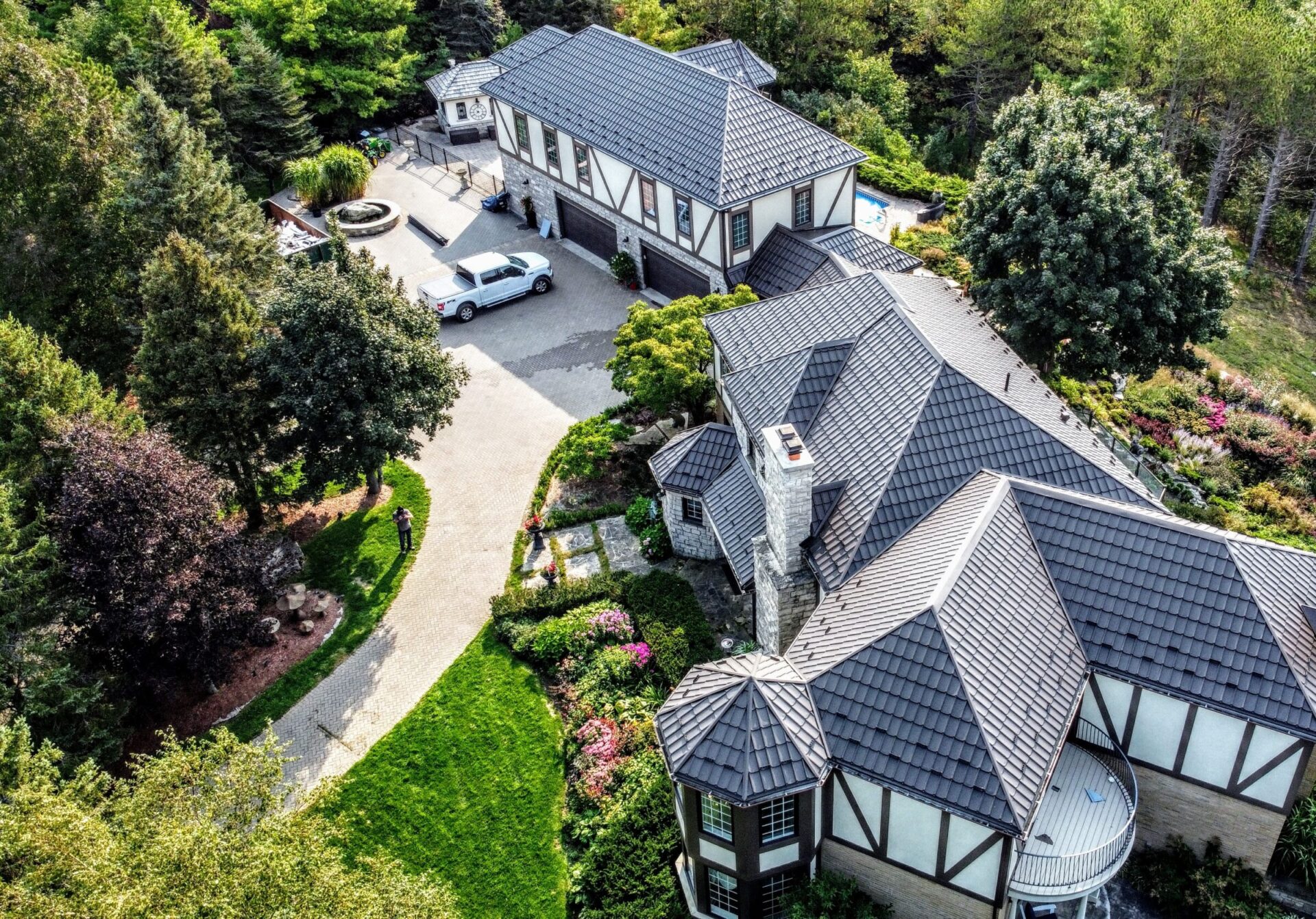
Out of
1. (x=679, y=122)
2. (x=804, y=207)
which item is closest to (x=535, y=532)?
(x=804, y=207)

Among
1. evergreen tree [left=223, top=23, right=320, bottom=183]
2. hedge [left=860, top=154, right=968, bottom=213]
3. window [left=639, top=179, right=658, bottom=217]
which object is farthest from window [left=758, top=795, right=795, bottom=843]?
evergreen tree [left=223, top=23, right=320, bottom=183]

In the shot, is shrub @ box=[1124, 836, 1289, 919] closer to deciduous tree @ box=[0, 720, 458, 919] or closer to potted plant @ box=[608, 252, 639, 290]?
deciduous tree @ box=[0, 720, 458, 919]

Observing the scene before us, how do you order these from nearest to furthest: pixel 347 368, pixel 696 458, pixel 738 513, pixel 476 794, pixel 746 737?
pixel 746 737 → pixel 476 794 → pixel 738 513 → pixel 347 368 → pixel 696 458

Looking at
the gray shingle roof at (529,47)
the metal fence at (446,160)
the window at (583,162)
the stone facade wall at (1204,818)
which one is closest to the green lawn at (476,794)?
the stone facade wall at (1204,818)

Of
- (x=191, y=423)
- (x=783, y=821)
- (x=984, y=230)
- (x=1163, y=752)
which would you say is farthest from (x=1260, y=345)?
(x=191, y=423)

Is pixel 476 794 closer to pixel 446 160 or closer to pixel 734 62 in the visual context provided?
pixel 734 62
